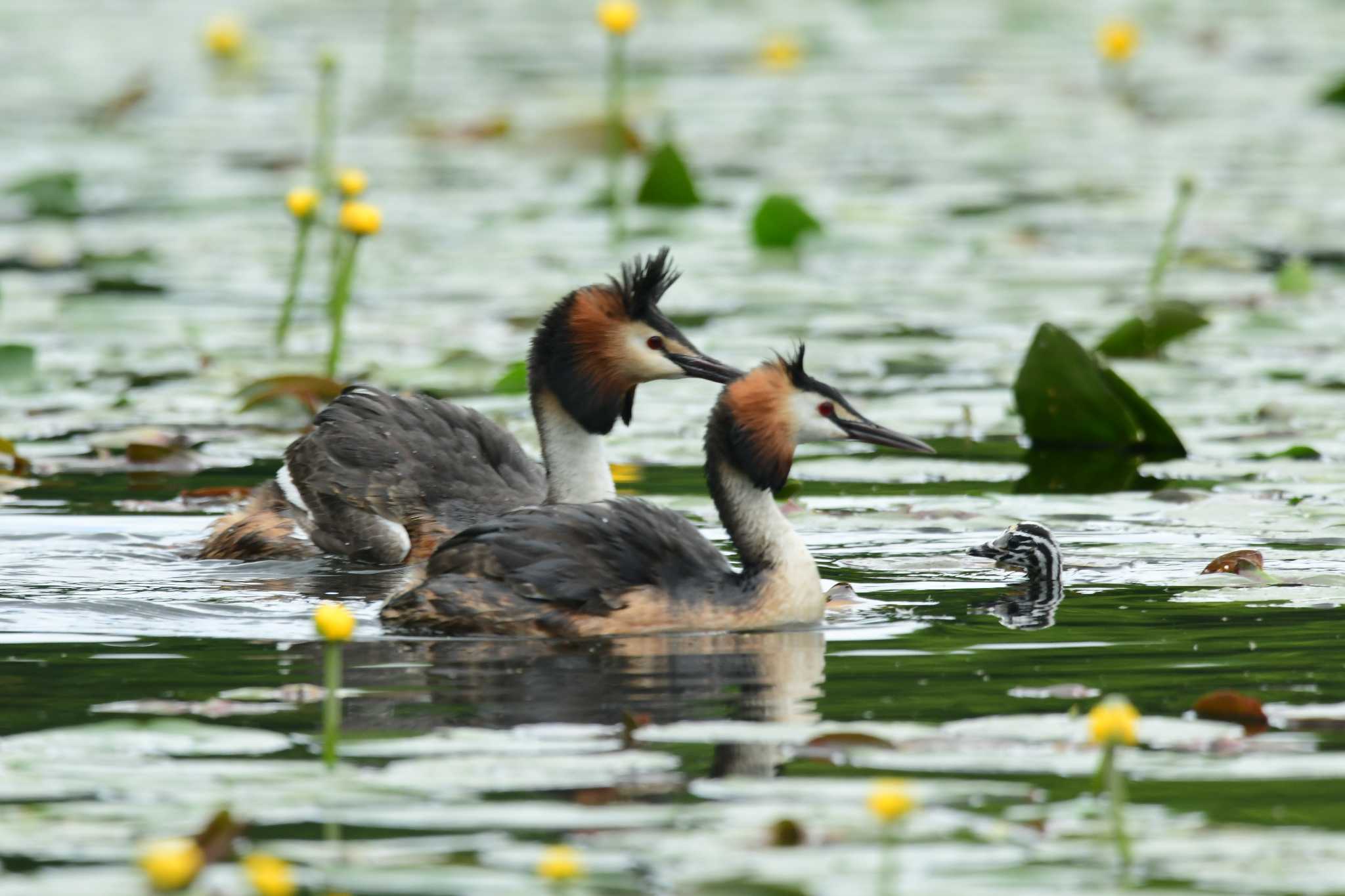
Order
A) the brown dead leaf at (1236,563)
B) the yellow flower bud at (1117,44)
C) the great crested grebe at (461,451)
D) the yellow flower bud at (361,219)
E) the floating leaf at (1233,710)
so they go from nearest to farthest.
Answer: the floating leaf at (1233,710) → the brown dead leaf at (1236,563) → the great crested grebe at (461,451) → the yellow flower bud at (361,219) → the yellow flower bud at (1117,44)

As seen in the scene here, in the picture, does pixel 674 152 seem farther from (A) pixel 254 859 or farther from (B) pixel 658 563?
(A) pixel 254 859

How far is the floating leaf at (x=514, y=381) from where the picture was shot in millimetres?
10781

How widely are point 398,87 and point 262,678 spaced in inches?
636

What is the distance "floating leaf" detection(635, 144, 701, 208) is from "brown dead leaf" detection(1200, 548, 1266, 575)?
8267mm

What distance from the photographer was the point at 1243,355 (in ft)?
41.0

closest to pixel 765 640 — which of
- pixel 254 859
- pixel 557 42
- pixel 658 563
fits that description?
pixel 658 563

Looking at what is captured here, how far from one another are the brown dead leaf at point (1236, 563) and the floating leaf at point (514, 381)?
3.61 metres

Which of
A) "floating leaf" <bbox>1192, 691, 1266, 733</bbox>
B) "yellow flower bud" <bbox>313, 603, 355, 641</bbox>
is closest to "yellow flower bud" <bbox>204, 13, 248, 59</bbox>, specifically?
"floating leaf" <bbox>1192, 691, 1266, 733</bbox>

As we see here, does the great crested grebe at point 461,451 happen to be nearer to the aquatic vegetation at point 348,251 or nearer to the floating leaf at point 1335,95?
the aquatic vegetation at point 348,251

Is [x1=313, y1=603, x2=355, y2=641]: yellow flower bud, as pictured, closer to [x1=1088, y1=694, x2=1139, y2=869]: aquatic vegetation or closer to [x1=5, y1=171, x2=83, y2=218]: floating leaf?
[x1=1088, y1=694, x2=1139, y2=869]: aquatic vegetation

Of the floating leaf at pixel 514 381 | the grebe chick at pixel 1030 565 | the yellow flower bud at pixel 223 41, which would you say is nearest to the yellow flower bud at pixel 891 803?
the grebe chick at pixel 1030 565

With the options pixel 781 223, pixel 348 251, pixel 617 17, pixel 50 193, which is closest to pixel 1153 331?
pixel 781 223

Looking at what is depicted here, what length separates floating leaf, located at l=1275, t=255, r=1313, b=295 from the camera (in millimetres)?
13820

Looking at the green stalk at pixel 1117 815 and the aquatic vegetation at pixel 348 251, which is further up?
the aquatic vegetation at pixel 348 251
